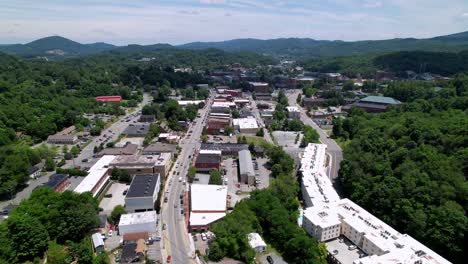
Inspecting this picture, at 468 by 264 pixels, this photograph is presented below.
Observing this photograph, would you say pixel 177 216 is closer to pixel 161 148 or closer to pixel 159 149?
pixel 159 149

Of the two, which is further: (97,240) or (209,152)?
(209,152)

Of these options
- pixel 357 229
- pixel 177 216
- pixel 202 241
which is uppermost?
pixel 357 229

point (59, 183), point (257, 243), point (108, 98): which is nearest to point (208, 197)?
point (257, 243)

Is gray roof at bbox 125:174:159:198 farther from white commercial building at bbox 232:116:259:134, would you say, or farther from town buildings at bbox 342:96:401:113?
town buildings at bbox 342:96:401:113

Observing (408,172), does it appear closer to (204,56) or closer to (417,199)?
(417,199)

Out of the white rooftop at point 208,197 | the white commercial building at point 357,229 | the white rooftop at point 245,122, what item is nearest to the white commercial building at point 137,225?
the white rooftop at point 208,197
